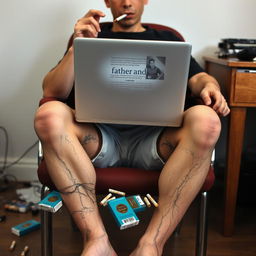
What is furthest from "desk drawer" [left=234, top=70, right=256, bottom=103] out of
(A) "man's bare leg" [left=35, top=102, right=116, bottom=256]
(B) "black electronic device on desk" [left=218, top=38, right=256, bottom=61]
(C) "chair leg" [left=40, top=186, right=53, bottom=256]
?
(C) "chair leg" [left=40, top=186, right=53, bottom=256]

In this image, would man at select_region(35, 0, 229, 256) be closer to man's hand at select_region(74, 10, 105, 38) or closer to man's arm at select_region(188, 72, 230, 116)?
man's arm at select_region(188, 72, 230, 116)

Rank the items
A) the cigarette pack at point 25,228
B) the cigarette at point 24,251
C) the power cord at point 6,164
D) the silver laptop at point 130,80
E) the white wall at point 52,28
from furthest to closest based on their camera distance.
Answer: the power cord at point 6,164 < the white wall at point 52,28 < the cigarette pack at point 25,228 < the cigarette at point 24,251 < the silver laptop at point 130,80

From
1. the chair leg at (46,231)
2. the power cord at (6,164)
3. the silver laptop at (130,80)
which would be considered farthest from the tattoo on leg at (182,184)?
the power cord at (6,164)

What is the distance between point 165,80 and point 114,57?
5.1 inches

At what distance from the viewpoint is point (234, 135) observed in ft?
3.94

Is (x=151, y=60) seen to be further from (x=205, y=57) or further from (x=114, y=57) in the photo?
(x=205, y=57)

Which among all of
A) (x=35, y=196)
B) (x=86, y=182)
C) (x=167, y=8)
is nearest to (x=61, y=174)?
(x=86, y=182)

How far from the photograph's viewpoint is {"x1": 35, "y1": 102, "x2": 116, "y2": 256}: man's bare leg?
32.9 inches

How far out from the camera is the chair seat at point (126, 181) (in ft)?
2.90

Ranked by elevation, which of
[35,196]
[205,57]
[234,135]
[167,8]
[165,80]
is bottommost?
[35,196]

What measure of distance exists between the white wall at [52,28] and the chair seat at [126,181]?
0.87 metres

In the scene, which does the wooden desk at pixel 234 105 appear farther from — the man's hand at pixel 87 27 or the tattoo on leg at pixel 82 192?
the tattoo on leg at pixel 82 192

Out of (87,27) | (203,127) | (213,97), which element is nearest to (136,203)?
(203,127)

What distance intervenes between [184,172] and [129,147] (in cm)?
21
